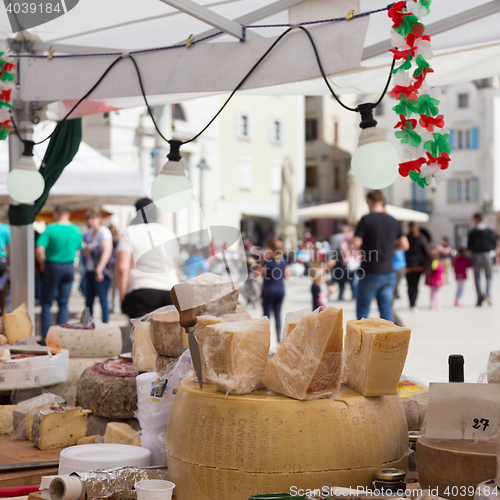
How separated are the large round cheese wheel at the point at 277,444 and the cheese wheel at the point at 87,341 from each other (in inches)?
66.5

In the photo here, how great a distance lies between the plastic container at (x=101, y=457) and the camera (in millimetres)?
2148

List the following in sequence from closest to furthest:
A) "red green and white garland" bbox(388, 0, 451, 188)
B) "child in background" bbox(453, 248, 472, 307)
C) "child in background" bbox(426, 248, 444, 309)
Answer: "red green and white garland" bbox(388, 0, 451, 188)
"child in background" bbox(426, 248, 444, 309)
"child in background" bbox(453, 248, 472, 307)

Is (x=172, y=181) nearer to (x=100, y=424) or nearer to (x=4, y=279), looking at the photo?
(x=100, y=424)

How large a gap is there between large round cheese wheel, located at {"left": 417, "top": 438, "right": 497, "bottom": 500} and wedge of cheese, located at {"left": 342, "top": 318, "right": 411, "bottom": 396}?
0.72ft

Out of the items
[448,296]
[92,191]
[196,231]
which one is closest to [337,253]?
[448,296]

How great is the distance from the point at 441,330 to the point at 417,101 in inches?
275

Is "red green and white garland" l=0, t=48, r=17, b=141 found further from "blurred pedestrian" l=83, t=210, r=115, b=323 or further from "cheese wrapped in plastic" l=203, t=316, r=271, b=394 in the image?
"blurred pedestrian" l=83, t=210, r=115, b=323

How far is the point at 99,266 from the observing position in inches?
325

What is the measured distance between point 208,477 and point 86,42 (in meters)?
3.05

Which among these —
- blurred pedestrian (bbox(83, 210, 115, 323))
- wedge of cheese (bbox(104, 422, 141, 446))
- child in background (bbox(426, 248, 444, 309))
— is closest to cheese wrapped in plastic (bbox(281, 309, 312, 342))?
wedge of cheese (bbox(104, 422, 141, 446))

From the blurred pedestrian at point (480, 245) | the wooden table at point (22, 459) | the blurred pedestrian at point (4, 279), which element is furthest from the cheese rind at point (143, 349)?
the blurred pedestrian at point (480, 245)

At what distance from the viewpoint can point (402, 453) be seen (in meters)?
2.00

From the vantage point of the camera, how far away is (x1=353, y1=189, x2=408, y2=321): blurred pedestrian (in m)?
5.71

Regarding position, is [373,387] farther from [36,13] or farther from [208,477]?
[36,13]
